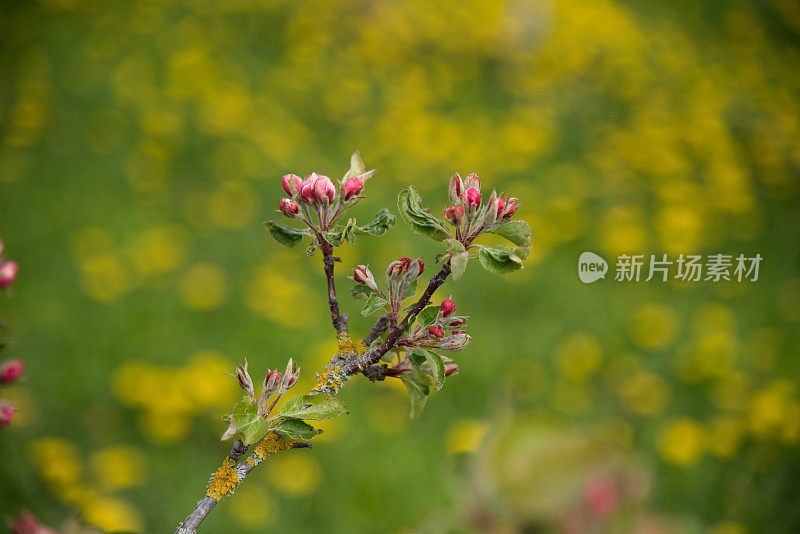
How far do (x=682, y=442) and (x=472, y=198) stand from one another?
5.70 feet

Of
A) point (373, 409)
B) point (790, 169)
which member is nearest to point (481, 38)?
point (790, 169)

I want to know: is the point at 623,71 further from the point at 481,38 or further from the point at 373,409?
the point at 373,409

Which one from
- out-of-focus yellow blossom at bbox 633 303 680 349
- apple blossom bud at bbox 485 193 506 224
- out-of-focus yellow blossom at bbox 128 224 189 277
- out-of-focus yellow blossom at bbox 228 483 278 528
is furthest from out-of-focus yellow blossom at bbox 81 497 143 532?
out-of-focus yellow blossom at bbox 633 303 680 349

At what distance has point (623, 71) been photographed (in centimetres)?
427

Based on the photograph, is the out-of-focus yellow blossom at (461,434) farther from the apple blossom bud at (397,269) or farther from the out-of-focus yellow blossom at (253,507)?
the apple blossom bud at (397,269)

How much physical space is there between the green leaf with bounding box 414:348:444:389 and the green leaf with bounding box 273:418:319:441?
8cm

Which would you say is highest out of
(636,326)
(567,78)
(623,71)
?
(623,71)

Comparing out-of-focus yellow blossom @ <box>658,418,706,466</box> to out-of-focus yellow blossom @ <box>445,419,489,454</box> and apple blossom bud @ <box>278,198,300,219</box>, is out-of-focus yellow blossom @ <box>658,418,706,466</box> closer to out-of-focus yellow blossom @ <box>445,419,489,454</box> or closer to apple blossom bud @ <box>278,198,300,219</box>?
out-of-focus yellow blossom @ <box>445,419,489,454</box>

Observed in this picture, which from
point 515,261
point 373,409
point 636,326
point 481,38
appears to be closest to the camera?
point 515,261

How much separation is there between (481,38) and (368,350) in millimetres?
4348

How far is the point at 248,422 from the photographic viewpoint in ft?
1.27

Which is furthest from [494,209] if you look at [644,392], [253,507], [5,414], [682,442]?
[644,392]

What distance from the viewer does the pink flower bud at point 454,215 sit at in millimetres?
411

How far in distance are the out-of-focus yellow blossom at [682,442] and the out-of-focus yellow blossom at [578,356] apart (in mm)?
304
